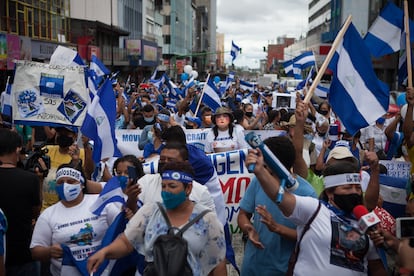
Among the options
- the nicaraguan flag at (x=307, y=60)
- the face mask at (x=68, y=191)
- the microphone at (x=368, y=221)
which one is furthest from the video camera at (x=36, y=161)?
the nicaraguan flag at (x=307, y=60)

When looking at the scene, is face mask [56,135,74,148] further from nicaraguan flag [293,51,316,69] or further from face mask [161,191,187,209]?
nicaraguan flag [293,51,316,69]

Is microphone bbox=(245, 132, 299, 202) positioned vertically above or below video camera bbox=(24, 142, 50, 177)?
above

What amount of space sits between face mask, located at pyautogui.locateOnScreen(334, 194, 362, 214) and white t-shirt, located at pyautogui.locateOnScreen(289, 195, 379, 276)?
0.11m

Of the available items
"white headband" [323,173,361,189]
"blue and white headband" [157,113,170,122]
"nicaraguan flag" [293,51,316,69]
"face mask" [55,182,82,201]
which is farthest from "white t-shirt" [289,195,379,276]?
"nicaraguan flag" [293,51,316,69]

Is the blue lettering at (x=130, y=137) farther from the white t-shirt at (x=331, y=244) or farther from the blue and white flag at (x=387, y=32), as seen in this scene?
the white t-shirt at (x=331, y=244)

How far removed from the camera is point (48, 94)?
22.0 feet

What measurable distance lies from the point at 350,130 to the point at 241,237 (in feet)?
8.28

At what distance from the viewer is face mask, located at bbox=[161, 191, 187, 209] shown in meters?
3.21

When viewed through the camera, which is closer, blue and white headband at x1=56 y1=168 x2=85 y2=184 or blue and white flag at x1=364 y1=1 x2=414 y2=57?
blue and white headband at x1=56 y1=168 x2=85 y2=184

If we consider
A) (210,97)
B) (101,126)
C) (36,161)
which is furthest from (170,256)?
(210,97)

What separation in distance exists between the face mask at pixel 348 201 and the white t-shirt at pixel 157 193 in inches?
35.4

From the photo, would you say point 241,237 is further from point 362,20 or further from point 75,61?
point 362,20

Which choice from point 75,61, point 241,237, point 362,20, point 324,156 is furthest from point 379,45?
point 362,20

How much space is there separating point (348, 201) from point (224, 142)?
4184mm
